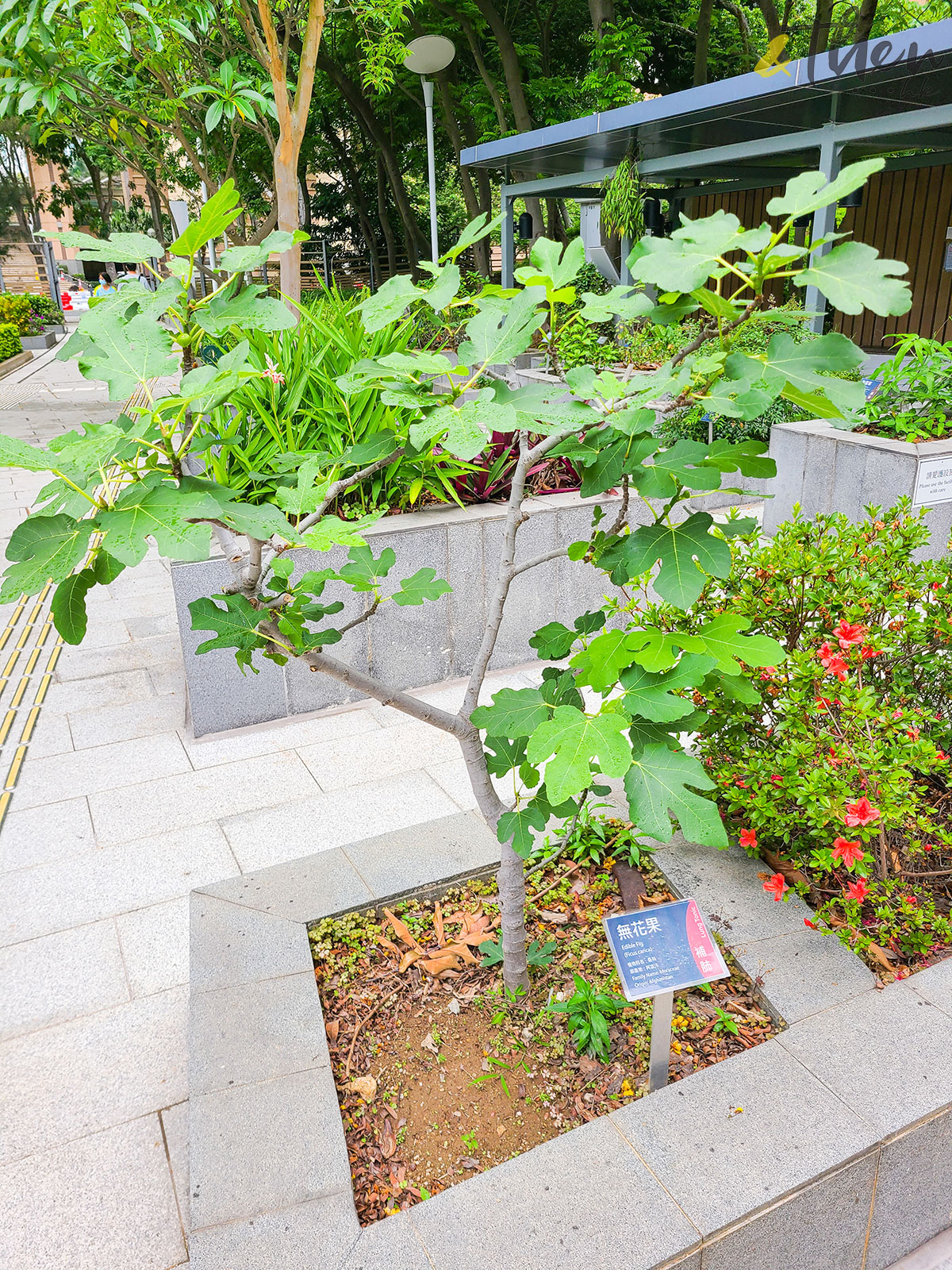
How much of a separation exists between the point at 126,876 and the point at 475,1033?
1779mm

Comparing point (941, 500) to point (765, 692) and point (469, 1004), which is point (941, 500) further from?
point (469, 1004)

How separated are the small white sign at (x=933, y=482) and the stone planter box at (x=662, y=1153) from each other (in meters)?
3.91

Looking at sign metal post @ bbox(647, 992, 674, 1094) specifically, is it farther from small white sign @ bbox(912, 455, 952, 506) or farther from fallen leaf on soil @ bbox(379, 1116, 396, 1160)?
small white sign @ bbox(912, 455, 952, 506)

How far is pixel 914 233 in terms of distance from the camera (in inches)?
623

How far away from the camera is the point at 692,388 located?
56.0 inches

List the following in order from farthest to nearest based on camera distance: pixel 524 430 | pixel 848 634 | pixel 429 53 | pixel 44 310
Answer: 1. pixel 44 310
2. pixel 429 53
3. pixel 848 634
4. pixel 524 430

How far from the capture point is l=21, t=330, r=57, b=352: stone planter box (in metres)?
24.0

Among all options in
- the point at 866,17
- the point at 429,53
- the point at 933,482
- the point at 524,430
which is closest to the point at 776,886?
the point at 524,430

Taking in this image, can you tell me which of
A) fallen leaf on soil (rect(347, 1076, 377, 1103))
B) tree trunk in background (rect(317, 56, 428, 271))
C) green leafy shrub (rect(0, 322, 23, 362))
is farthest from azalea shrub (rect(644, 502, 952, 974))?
green leafy shrub (rect(0, 322, 23, 362))

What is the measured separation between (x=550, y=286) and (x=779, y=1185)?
68.3 inches

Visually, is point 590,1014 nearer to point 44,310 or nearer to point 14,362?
point 14,362

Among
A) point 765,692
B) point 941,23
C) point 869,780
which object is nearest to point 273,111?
point 941,23

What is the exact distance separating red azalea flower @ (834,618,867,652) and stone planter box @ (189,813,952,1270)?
2.63 feet

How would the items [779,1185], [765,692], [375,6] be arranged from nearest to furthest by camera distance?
[779,1185]
[765,692]
[375,6]
